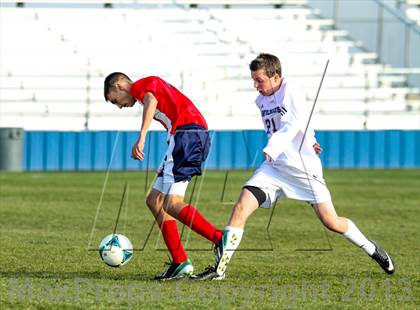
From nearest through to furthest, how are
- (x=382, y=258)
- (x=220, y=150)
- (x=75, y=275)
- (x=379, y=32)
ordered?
(x=75, y=275) < (x=382, y=258) < (x=220, y=150) < (x=379, y=32)

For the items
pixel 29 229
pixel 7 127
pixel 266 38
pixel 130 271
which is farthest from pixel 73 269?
pixel 266 38

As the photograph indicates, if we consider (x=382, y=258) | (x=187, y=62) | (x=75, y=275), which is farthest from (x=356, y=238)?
(x=187, y=62)

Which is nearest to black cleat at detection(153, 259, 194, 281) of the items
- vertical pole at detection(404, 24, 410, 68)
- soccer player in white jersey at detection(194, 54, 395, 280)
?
soccer player in white jersey at detection(194, 54, 395, 280)

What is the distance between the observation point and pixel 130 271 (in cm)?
972

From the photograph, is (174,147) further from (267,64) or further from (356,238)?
(356,238)

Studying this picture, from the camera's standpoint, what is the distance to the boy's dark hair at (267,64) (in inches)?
352

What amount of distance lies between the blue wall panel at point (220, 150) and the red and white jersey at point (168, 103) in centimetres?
1373

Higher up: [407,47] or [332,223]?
[407,47]

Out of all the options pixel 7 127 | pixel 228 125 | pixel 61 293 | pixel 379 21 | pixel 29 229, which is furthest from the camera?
pixel 379 21

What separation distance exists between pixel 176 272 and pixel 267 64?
163 centimetres

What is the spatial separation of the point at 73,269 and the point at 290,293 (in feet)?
6.85

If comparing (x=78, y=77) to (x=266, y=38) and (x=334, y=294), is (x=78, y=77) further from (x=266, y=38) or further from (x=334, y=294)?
(x=334, y=294)

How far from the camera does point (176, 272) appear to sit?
9133 millimetres

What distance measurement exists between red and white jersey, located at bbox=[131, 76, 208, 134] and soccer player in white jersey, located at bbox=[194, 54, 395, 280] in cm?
51
